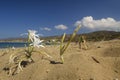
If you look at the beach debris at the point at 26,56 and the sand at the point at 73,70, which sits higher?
the beach debris at the point at 26,56

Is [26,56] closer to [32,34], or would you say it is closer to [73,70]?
[32,34]

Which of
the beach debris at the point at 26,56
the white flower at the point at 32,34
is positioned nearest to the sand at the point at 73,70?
the beach debris at the point at 26,56

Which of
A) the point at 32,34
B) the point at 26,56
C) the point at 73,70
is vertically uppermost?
the point at 32,34

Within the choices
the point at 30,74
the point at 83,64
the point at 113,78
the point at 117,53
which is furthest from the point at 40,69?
the point at 117,53

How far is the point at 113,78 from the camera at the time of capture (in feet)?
11.1

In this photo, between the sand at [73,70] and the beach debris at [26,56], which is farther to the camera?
the beach debris at [26,56]

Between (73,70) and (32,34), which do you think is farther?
(32,34)

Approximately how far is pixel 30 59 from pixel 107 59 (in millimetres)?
1399

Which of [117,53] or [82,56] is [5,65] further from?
[117,53]

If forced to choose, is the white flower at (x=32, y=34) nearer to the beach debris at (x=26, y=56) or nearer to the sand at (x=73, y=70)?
the beach debris at (x=26, y=56)

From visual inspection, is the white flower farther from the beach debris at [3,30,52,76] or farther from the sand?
the sand

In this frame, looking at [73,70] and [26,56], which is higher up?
[26,56]

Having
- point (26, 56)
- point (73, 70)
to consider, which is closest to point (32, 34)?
point (26, 56)

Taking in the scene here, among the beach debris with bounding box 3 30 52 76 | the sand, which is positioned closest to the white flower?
the beach debris with bounding box 3 30 52 76
